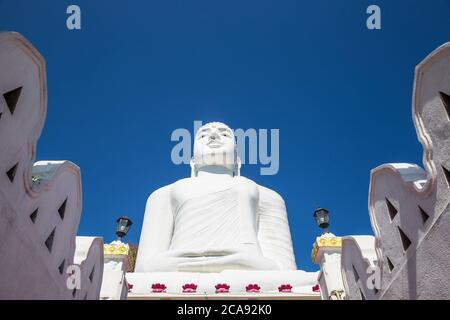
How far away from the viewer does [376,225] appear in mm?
4789

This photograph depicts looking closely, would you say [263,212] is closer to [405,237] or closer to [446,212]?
[405,237]

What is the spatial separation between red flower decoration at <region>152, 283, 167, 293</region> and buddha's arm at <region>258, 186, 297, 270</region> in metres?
3.31

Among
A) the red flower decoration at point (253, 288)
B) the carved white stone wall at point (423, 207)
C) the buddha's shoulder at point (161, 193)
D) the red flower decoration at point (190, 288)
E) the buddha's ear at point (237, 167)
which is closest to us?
the carved white stone wall at point (423, 207)

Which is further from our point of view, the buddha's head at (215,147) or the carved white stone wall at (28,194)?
the buddha's head at (215,147)

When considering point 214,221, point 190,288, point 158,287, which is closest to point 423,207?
point 190,288

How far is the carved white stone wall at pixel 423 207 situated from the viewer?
349 cm

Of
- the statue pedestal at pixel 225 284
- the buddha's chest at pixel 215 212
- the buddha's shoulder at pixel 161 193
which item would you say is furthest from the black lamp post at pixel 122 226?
the buddha's shoulder at pixel 161 193

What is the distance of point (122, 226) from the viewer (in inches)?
397

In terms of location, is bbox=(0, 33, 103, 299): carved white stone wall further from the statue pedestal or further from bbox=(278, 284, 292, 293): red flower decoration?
bbox=(278, 284, 292, 293): red flower decoration

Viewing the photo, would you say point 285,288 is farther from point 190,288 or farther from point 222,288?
point 190,288

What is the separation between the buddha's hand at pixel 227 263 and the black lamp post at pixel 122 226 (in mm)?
1353

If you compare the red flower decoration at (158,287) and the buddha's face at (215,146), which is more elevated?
the buddha's face at (215,146)

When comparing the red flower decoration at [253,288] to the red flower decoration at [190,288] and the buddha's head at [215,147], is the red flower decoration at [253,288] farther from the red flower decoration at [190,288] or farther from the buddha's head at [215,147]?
the buddha's head at [215,147]
